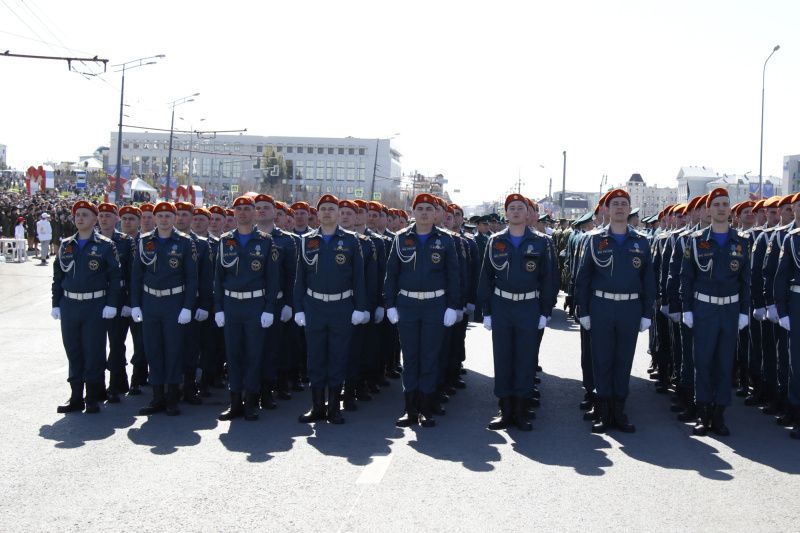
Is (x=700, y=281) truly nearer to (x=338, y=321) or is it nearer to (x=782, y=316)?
(x=782, y=316)

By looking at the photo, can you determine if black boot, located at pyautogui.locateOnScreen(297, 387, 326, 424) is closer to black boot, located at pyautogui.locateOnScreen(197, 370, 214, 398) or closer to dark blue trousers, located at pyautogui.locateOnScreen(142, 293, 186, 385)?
dark blue trousers, located at pyautogui.locateOnScreen(142, 293, 186, 385)

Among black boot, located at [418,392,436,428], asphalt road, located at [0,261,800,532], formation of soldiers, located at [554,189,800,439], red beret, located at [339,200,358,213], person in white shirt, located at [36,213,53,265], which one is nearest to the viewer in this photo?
asphalt road, located at [0,261,800,532]

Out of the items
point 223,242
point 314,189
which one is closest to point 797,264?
point 223,242

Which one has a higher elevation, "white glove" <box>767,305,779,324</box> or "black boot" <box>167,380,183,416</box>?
"white glove" <box>767,305,779,324</box>

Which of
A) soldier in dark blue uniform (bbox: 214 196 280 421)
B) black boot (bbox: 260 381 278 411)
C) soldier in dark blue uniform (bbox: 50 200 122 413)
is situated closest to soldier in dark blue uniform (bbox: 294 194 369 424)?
soldier in dark blue uniform (bbox: 214 196 280 421)

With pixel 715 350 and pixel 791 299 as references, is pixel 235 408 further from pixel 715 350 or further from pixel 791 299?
pixel 791 299

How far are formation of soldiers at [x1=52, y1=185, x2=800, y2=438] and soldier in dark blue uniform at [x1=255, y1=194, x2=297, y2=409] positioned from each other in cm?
2

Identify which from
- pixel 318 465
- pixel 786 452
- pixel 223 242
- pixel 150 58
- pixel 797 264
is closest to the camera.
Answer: pixel 318 465

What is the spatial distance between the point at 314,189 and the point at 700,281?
122088 mm

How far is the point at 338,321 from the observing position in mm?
7223

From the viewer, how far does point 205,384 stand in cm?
850

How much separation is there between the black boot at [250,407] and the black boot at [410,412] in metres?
1.40

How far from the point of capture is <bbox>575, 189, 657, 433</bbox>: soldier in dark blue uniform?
6945mm

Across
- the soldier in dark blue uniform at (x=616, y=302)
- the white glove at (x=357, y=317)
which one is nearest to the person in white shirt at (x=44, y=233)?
the white glove at (x=357, y=317)
